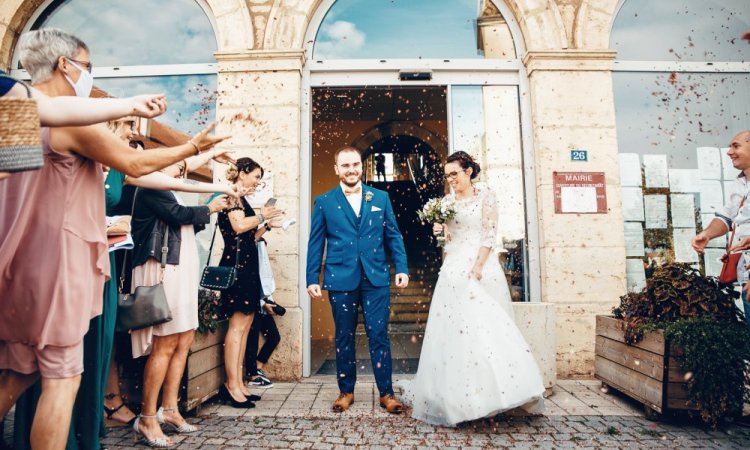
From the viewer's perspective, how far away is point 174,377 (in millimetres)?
3354

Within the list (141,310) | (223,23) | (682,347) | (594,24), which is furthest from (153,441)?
(594,24)

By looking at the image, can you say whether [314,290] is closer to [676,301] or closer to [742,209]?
[676,301]

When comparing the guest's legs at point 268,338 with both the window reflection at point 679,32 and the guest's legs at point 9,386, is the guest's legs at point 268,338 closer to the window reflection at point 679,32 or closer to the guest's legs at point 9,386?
the guest's legs at point 9,386

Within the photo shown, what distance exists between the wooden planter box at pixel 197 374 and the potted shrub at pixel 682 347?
361cm

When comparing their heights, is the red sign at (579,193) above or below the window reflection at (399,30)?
below

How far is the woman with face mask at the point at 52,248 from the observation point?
6.15ft

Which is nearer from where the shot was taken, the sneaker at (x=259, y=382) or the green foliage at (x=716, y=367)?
the green foliage at (x=716, y=367)

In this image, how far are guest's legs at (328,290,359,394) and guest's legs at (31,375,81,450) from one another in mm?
2238

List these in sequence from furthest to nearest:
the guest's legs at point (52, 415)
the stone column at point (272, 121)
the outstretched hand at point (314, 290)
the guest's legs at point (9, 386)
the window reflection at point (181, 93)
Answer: the window reflection at point (181, 93) → the stone column at point (272, 121) → the outstretched hand at point (314, 290) → the guest's legs at point (9, 386) → the guest's legs at point (52, 415)

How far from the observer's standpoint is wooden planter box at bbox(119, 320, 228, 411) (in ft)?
11.6

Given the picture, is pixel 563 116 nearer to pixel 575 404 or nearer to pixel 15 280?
pixel 575 404

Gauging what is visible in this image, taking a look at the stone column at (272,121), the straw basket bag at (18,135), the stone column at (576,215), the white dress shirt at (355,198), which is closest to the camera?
the straw basket bag at (18,135)

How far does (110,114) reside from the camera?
1812 millimetres

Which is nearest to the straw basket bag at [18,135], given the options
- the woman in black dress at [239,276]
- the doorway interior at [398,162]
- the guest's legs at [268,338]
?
the woman in black dress at [239,276]
